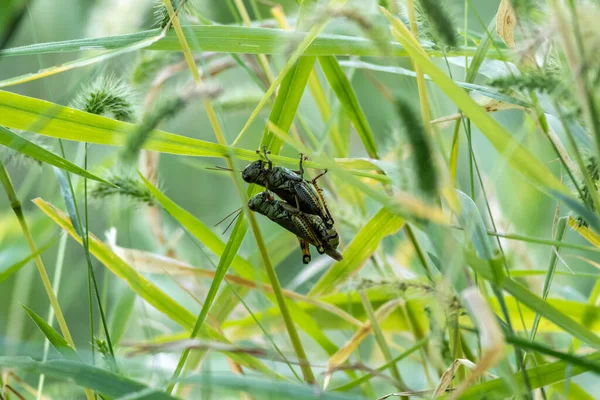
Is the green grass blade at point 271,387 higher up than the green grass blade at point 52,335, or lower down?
lower down

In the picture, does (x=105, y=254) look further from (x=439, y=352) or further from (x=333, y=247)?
(x=439, y=352)

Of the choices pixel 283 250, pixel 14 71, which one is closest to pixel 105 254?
pixel 283 250

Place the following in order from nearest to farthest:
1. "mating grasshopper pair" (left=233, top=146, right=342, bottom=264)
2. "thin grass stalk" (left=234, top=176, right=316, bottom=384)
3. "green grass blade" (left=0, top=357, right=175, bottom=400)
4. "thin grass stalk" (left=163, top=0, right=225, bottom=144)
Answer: "green grass blade" (left=0, top=357, right=175, bottom=400)
"thin grass stalk" (left=163, top=0, right=225, bottom=144)
"thin grass stalk" (left=234, top=176, right=316, bottom=384)
"mating grasshopper pair" (left=233, top=146, right=342, bottom=264)

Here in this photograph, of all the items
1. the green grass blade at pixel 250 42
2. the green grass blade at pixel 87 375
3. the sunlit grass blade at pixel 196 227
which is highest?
the green grass blade at pixel 250 42

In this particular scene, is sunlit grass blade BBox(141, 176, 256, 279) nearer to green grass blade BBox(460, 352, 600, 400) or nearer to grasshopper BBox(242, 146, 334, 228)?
grasshopper BBox(242, 146, 334, 228)

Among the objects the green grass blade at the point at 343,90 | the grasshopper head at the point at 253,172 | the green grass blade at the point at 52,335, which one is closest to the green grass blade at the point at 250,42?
the green grass blade at the point at 343,90

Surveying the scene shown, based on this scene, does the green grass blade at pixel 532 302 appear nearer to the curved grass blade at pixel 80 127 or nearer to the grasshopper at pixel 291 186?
the curved grass blade at pixel 80 127

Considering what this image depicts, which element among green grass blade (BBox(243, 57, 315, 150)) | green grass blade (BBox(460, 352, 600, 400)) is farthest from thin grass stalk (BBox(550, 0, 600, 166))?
green grass blade (BBox(243, 57, 315, 150))
